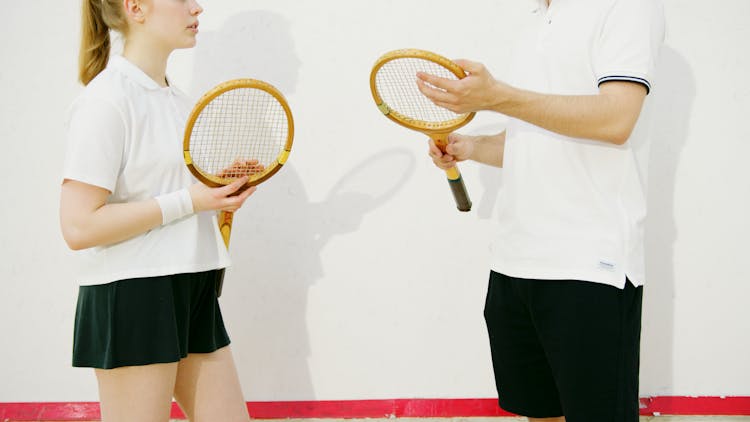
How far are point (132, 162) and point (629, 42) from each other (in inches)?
40.4

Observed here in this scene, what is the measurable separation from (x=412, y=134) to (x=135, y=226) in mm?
1216

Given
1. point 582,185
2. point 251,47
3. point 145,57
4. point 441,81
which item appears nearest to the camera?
point 441,81

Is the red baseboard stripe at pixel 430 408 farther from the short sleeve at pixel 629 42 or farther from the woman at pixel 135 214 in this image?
the short sleeve at pixel 629 42

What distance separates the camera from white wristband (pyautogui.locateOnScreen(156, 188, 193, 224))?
1231 mm

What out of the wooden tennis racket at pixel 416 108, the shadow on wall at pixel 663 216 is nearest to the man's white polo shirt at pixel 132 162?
the wooden tennis racket at pixel 416 108

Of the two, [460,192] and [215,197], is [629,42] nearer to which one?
[460,192]

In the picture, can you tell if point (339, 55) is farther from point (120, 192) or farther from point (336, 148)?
point (120, 192)

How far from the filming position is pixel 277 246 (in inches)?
88.4

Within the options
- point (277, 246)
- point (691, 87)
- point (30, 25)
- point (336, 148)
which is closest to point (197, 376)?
point (277, 246)

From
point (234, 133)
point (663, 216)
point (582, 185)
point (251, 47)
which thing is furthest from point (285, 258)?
point (663, 216)

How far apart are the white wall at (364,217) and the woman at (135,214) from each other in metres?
0.84

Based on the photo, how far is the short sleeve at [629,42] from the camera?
110 centimetres

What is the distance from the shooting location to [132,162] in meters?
1.24

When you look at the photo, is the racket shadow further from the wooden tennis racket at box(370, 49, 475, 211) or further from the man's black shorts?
the man's black shorts
